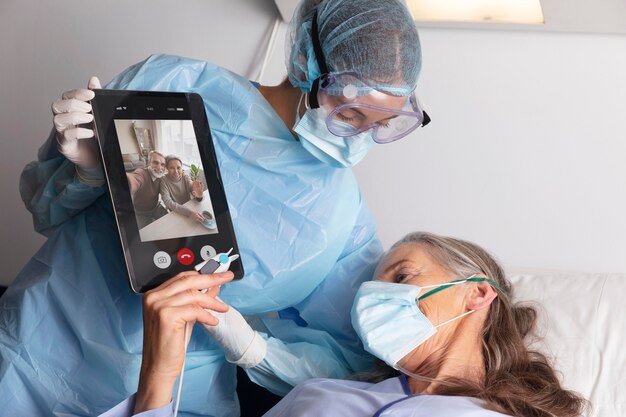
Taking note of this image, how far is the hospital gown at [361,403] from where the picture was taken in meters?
1.25

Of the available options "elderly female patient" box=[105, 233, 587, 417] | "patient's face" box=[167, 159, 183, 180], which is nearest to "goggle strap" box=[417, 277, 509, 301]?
"elderly female patient" box=[105, 233, 587, 417]

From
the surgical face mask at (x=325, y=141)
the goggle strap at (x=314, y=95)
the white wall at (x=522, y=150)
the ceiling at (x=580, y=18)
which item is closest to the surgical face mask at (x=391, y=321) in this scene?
the surgical face mask at (x=325, y=141)

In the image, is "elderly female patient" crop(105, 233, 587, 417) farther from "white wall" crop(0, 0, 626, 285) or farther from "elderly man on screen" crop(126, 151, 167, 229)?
"white wall" crop(0, 0, 626, 285)

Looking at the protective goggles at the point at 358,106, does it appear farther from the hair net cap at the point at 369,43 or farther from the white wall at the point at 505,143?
the white wall at the point at 505,143

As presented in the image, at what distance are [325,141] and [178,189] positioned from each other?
31cm

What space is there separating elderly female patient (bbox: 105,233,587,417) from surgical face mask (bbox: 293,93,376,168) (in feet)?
0.77

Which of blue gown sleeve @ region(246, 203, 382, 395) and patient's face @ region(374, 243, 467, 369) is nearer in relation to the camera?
patient's face @ region(374, 243, 467, 369)

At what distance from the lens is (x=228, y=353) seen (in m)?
1.49

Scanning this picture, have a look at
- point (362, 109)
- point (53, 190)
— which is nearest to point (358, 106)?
point (362, 109)

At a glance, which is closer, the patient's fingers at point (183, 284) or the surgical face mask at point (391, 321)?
the patient's fingers at point (183, 284)

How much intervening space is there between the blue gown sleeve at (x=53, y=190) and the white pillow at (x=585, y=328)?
984 mm

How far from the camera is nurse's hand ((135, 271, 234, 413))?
→ 1160 mm

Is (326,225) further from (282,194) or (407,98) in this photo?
(407,98)

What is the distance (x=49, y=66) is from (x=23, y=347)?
1.27 m
